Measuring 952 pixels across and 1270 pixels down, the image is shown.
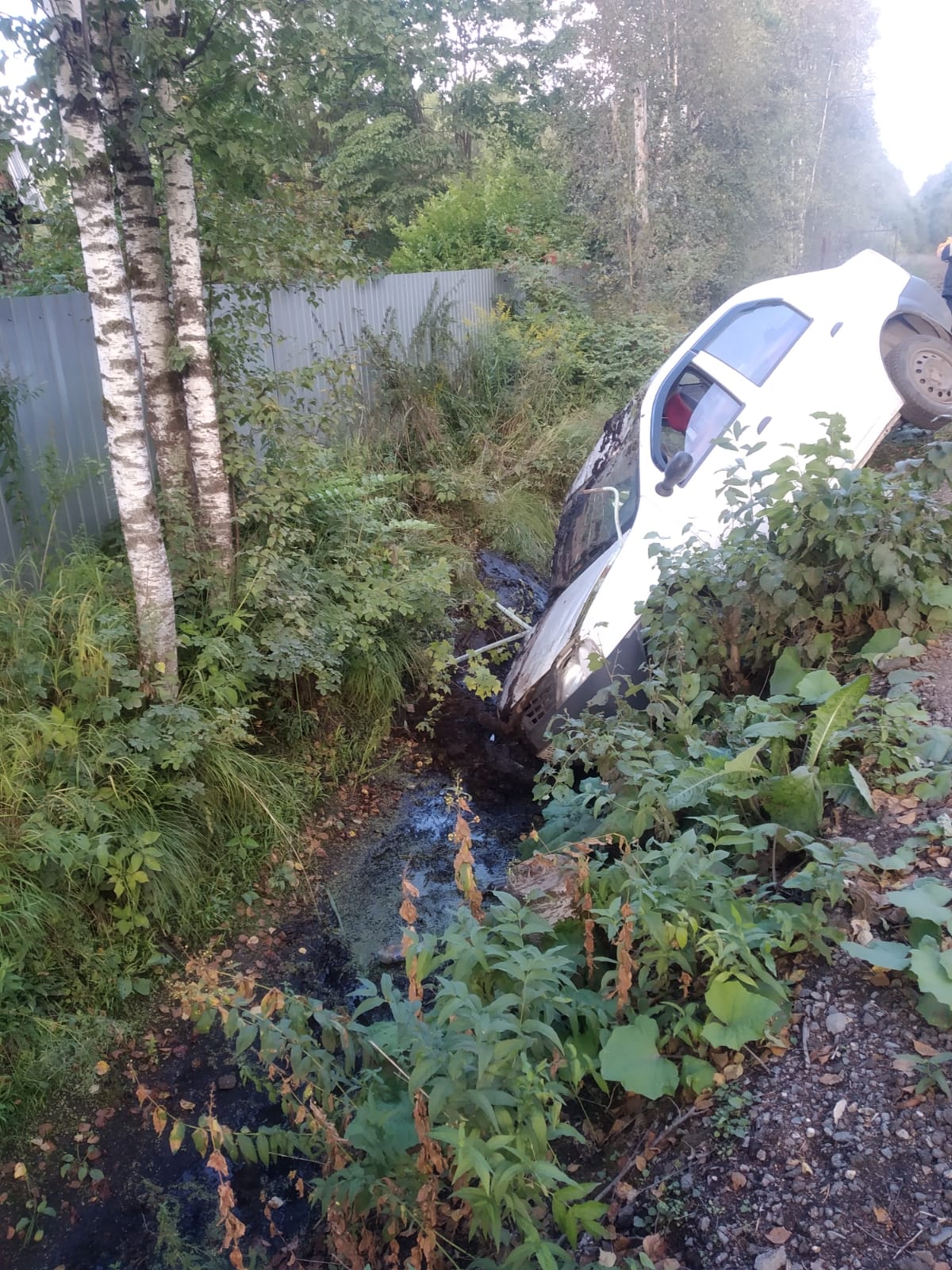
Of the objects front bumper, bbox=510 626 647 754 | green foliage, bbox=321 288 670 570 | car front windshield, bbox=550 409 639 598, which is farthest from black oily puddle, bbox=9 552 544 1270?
green foliage, bbox=321 288 670 570

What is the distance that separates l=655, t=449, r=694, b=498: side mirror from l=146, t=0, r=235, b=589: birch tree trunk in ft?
8.31

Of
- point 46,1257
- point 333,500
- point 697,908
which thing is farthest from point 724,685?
point 46,1257

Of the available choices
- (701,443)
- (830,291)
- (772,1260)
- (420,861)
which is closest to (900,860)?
(772,1260)

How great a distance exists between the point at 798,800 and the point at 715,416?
3090mm

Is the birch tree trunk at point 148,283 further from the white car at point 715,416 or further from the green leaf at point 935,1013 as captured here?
the green leaf at point 935,1013

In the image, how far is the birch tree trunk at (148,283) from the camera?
14.2ft

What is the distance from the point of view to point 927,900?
247 cm

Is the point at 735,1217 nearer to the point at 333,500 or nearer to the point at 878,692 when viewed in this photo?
the point at 878,692

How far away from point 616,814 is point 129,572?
2.91m

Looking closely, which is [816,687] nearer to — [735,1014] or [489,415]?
[735,1014]

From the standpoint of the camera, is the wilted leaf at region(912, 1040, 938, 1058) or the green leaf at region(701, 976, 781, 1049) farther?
the green leaf at region(701, 976, 781, 1049)

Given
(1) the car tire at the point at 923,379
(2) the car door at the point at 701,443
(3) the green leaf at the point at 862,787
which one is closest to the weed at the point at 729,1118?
(3) the green leaf at the point at 862,787

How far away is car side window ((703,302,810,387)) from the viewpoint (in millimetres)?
5492

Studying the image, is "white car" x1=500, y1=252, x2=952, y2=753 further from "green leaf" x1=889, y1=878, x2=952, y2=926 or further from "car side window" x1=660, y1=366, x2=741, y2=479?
"green leaf" x1=889, y1=878, x2=952, y2=926
